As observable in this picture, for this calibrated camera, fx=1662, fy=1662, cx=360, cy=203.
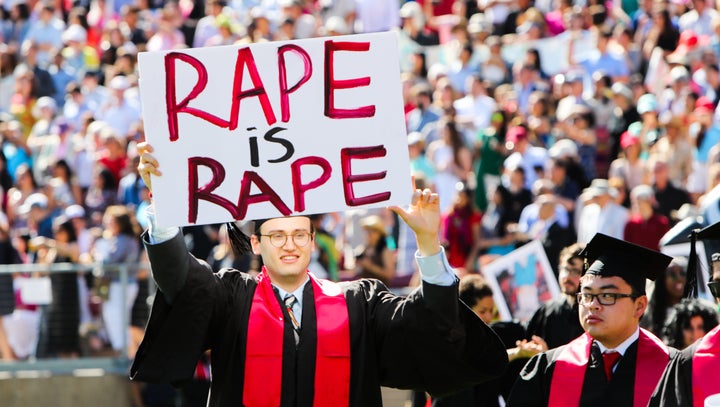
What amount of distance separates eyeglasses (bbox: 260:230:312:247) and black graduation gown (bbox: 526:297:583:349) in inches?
119

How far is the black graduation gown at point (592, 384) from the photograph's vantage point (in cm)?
759

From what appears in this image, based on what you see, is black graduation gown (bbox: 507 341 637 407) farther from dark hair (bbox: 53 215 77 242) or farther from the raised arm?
dark hair (bbox: 53 215 77 242)

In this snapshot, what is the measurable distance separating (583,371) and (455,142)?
30.0ft

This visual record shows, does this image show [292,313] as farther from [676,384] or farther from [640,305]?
[640,305]

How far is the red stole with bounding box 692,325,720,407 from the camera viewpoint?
6898 mm

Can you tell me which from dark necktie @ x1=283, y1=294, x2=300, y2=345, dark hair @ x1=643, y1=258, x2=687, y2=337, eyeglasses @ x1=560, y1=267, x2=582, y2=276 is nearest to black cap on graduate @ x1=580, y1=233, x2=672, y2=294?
dark necktie @ x1=283, y1=294, x2=300, y2=345

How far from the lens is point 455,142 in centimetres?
1672

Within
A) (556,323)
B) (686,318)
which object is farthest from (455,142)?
(686,318)

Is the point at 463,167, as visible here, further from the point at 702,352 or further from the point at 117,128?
the point at 702,352

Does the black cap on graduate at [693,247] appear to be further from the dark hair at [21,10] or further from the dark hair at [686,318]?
the dark hair at [21,10]

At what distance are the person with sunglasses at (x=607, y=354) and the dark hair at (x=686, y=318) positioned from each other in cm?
155

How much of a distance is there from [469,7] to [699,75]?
17.8 ft

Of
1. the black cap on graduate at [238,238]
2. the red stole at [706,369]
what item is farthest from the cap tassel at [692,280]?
the black cap on graduate at [238,238]

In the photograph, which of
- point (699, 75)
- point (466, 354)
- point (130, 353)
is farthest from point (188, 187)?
point (699, 75)
